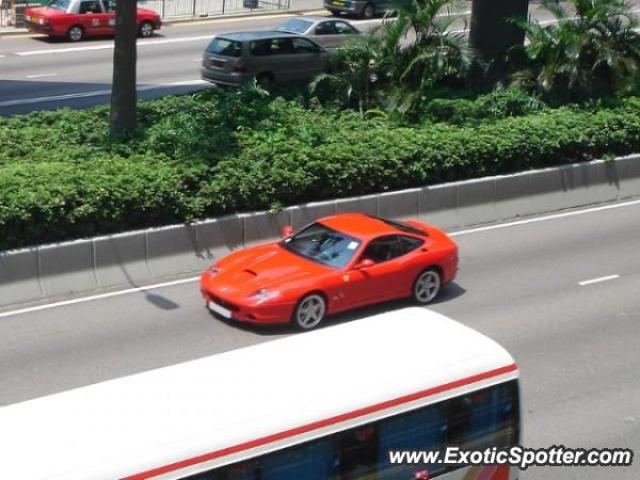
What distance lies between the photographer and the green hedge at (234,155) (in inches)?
666

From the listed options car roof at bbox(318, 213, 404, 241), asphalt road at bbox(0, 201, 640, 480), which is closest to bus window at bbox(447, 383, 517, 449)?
asphalt road at bbox(0, 201, 640, 480)

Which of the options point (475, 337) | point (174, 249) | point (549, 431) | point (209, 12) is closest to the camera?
point (475, 337)

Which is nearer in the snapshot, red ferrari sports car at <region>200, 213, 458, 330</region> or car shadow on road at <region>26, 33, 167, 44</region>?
red ferrari sports car at <region>200, 213, 458, 330</region>

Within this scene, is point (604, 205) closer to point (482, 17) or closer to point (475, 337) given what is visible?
point (482, 17)

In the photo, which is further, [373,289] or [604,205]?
[604,205]

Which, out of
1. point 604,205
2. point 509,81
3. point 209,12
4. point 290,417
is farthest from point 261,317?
point 209,12

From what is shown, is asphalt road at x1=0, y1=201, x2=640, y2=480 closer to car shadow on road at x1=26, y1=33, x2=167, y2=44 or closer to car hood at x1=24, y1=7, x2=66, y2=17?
car shadow on road at x1=26, y1=33, x2=167, y2=44

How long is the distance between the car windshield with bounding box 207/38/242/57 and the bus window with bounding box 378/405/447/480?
2168cm

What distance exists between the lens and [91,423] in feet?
25.2

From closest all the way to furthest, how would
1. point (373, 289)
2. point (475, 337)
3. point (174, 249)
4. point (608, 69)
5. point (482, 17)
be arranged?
point (475, 337) < point (373, 289) < point (174, 249) < point (608, 69) < point (482, 17)

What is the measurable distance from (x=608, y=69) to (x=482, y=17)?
346cm

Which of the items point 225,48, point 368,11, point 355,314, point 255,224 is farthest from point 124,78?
point 368,11

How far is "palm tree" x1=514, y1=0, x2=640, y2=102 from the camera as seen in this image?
81.5 feet

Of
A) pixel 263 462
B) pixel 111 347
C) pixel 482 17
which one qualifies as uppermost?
pixel 482 17
